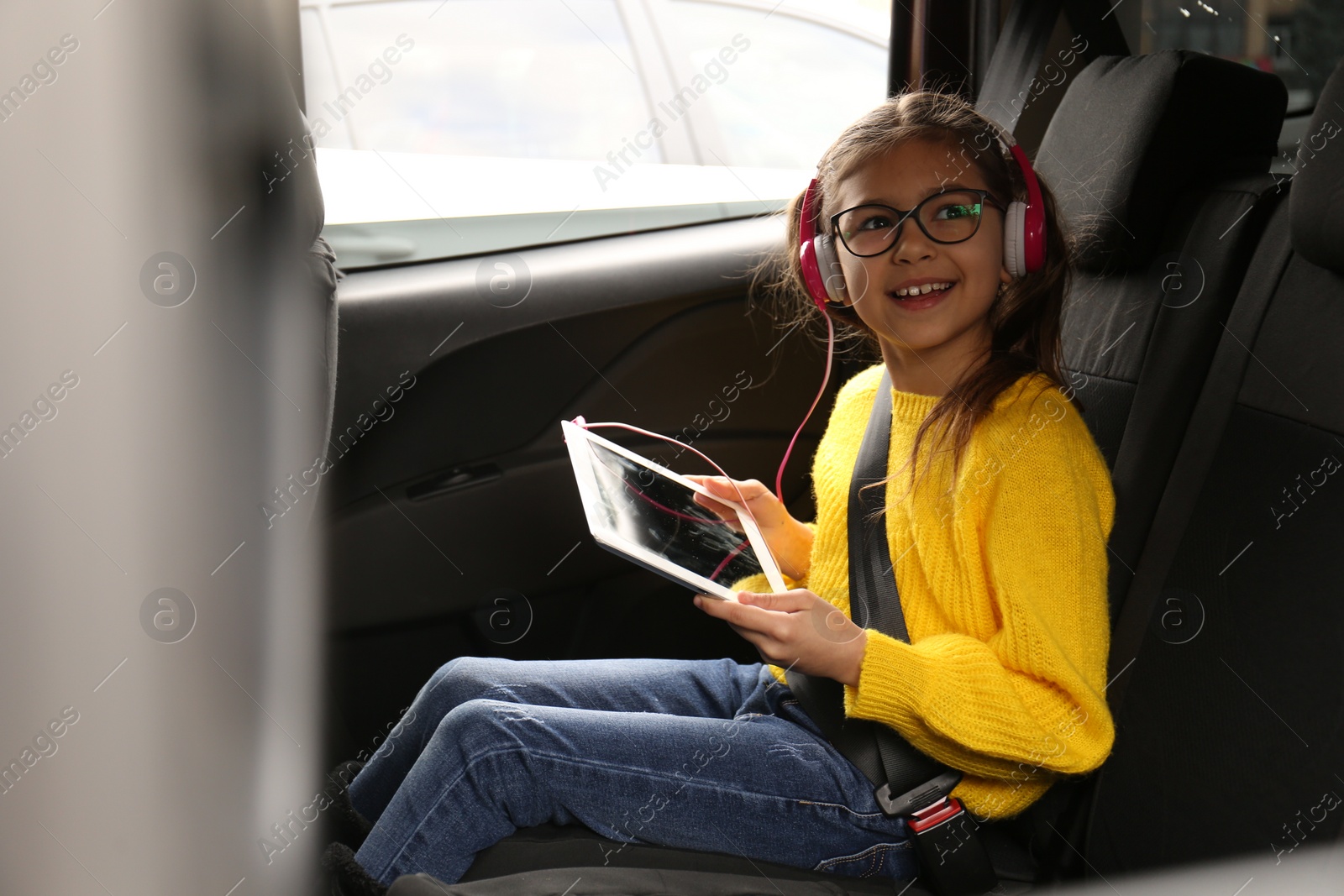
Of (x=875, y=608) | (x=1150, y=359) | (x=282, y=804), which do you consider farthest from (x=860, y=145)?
(x=282, y=804)

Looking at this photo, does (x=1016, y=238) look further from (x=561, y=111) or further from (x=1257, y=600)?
(x=561, y=111)

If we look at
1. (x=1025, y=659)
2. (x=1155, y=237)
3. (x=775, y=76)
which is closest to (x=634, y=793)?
(x=1025, y=659)

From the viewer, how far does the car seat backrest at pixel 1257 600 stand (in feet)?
2.76

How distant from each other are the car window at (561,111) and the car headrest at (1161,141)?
641 millimetres

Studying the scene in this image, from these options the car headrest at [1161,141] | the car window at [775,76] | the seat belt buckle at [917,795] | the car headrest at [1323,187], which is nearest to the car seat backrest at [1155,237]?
the car headrest at [1161,141]

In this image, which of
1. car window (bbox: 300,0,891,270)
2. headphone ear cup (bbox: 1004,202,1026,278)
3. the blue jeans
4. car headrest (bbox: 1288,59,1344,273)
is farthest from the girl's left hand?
car window (bbox: 300,0,891,270)

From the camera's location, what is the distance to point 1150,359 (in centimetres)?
102

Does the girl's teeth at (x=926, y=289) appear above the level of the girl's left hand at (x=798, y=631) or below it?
above

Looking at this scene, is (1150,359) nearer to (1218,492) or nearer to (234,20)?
(1218,492)

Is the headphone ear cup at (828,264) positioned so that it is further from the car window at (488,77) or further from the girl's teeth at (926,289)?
the car window at (488,77)

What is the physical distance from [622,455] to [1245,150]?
691 mm

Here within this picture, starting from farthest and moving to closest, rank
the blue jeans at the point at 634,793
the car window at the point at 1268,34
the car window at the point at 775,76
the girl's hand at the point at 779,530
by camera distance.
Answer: the car window at the point at 775,76 < the car window at the point at 1268,34 < the girl's hand at the point at 779,530 < the blue jeans at the point at 634,793

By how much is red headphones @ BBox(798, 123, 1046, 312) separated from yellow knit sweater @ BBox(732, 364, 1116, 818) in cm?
11

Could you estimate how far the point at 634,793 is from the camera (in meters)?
0.95
